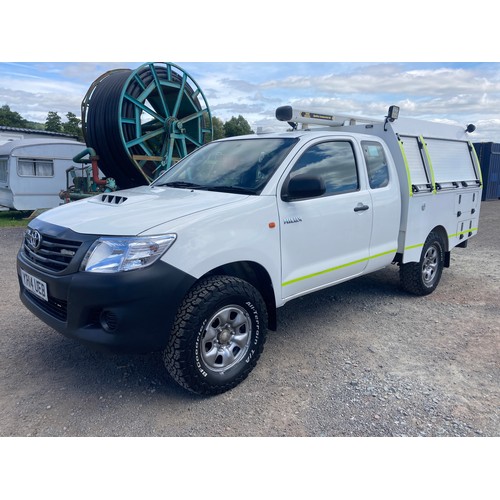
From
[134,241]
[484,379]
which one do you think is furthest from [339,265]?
[134,241]

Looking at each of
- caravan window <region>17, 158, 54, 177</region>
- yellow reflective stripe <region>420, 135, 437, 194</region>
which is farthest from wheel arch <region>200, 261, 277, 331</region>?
caravan window <region>17, 158, 54, 177</region>

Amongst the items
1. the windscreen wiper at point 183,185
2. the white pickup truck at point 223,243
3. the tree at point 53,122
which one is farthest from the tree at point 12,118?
the white pickup truck at point 223,243

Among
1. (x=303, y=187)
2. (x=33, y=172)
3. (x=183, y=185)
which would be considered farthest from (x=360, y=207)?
(x=33, y=172)

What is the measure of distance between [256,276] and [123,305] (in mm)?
1184

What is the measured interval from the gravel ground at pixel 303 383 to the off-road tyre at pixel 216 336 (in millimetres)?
173

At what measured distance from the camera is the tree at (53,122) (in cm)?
4654

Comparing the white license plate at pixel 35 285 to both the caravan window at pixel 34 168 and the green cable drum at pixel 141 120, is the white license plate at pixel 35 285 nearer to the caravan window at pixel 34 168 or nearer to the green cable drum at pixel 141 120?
the green cable drum at pixel 141 120

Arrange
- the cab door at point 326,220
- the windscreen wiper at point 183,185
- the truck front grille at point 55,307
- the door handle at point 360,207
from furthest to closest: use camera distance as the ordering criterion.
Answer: the door handle at point 360,207 → the windscreen wiper at point 183,185 → the cab door at point 326,220 → the truck front grille at point 55,307

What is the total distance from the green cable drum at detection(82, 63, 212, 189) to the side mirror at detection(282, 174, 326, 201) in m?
8.60

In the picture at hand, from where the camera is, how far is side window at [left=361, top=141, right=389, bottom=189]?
15.1ft

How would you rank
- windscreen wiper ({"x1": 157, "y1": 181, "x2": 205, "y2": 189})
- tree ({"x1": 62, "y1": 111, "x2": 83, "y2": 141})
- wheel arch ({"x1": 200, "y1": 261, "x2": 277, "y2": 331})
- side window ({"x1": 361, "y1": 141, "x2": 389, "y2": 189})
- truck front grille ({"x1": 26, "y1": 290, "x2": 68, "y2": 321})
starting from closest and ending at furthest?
truck front grille ({"x1": 26, "y1": 290, "x2": 68, "y2": 321}) → wheel arch ({"x1": 200, "y1": 261, "x2": 277, "y2": 331}) → windscreen wiper ({"x1": 157, "y1": 181, "x2": 205, "y2": 189}) → side window ({"x1": 361, "y1": 141, "x2": 389, "y2": 189}) → tree ({"x1": 62, "y1": 111, "x2": 83, "y2": 141})

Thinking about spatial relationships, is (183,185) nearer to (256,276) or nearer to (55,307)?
(256,276)

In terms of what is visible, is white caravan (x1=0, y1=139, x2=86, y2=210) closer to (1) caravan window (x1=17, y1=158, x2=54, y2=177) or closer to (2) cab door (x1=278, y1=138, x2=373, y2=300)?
(1) caravan window (x1=17, y1=158, x2=54, y2=177)

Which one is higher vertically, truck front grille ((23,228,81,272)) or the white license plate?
truck front grille ((23,228,81,272))
